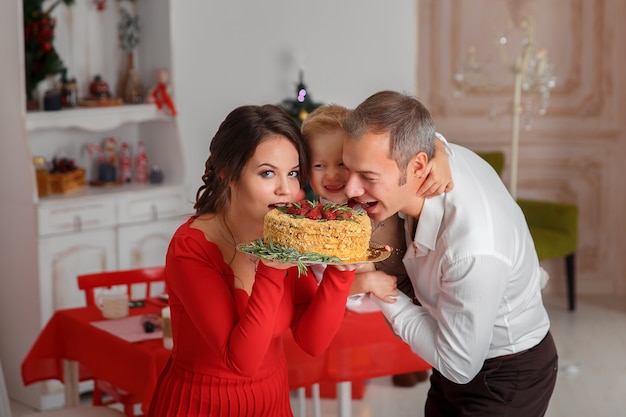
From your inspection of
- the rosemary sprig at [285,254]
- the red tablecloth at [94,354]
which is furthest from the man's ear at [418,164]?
the red tablecloth at [94,354]

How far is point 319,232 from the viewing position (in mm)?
1995

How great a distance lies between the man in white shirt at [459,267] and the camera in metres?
2.07

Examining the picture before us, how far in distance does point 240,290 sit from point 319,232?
33cm

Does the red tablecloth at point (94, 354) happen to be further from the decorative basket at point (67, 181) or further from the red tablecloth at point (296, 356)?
the decorative basket at point (67, 181)

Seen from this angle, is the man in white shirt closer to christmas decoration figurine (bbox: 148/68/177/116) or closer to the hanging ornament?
christmas decoration figurine (bbox: 148/68/177/116)

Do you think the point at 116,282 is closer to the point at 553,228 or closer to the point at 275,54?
the point at 275,54

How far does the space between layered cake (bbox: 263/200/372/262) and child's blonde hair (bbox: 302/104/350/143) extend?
0.29 metres

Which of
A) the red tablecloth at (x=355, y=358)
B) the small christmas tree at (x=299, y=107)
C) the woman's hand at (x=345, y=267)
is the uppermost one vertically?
the small christmas tree at (x=299, y=107)

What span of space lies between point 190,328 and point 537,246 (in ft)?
13.3

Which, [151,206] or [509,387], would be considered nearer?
[509,387]

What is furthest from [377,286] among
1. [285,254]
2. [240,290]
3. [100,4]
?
[100,4]

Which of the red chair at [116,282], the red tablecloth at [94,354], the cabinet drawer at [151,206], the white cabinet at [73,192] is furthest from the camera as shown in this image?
the cabinet drawer at [151,206]

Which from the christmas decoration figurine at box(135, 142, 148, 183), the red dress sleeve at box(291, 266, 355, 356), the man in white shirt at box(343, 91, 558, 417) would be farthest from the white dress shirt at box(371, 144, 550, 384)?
the christmas decoration figurine at box(135, 142, 148, 183)

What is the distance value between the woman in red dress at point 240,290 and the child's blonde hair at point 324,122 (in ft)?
0.28
